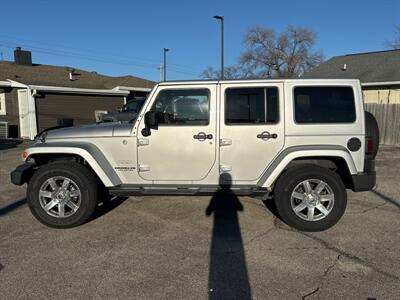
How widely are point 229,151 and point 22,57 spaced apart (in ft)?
69.1

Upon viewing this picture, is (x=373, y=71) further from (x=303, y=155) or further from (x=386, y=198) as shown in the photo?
(x=303, y=155)

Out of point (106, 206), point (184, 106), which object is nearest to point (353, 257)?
point (184, 106)

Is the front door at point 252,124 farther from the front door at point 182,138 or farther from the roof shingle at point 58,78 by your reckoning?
the roof shingle at point 58,78

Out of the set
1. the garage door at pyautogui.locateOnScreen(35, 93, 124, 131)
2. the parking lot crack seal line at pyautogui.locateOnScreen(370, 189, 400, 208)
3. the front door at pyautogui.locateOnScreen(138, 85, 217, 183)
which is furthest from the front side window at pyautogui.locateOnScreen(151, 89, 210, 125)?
the garage door at pyautogui.locateOnScreen(35, 93, 124, 131)

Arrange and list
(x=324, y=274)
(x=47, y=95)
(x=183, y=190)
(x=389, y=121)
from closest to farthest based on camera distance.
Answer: (x=324, y=274) < (x=183, y=190) < (x=389, y=121) < (x=47, y=95)

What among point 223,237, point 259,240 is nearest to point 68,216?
point 223,237

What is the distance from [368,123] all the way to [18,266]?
4618mm

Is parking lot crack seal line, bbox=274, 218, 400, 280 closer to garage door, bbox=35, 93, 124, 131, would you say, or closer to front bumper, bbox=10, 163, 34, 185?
front bumper, bbox=10, 163, 34, 185

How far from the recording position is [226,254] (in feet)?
12.3

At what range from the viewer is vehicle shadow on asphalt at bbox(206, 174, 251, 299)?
3.04 meters

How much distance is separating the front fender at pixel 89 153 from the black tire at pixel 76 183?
0.19 meters

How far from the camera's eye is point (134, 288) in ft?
10.1

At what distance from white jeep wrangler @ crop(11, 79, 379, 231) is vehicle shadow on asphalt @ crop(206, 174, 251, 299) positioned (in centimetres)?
51

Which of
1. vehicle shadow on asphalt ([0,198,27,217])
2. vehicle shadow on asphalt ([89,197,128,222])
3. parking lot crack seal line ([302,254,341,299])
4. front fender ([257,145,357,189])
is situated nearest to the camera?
parking lot crack seal line ([302,254,341,299])
